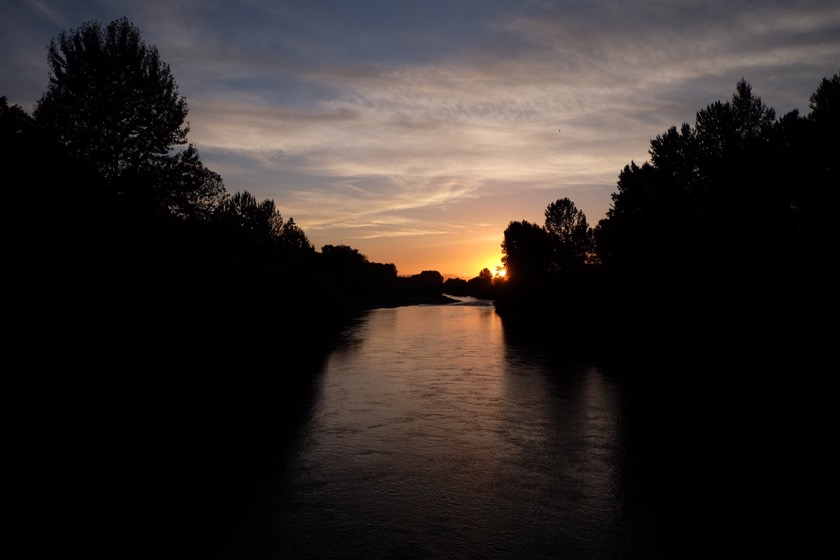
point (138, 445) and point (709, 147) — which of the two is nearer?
point (138, 445)

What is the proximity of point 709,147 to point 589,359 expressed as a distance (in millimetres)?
25344

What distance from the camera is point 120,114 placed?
3766cm

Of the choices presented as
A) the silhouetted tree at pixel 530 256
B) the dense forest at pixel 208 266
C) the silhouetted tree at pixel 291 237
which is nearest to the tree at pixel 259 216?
the silhouetted tree at pixel 291 237

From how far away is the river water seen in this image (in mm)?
12852

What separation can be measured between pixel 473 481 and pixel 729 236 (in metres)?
36.0

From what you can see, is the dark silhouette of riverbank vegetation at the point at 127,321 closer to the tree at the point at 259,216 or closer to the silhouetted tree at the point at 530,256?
the tree at the point at 259,216

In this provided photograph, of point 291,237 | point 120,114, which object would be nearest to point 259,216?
point 291,237

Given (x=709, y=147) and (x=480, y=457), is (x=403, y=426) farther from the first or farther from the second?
(x=709, y=147)

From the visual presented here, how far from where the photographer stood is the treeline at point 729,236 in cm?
3572

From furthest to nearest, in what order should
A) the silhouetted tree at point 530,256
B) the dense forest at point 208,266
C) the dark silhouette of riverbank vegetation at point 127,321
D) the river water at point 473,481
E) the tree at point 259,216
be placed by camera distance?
the silhouetted tree at point 530,256
the tree at point 259,216
the dense forest at point 208,266
the dark silhouette of riverbank vegetation at point 127,321
the river water at point 473,481

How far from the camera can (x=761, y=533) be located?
1316 centimetres

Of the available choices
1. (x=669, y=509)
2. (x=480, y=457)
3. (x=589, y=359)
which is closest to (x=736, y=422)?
(x=669, y=509)

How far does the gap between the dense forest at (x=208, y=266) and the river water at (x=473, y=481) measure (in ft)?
12.8

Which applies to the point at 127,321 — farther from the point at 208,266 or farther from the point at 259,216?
the point at 259,216
